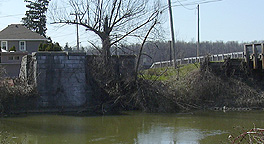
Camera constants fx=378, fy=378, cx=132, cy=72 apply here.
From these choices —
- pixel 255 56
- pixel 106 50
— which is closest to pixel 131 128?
pixel 106 50

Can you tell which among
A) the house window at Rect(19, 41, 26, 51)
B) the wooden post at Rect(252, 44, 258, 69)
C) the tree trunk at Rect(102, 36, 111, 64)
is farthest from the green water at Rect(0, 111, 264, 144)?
the house window at Rect(19, 41, 26, 51)

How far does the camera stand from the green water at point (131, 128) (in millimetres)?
13156

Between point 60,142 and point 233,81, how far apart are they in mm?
13757

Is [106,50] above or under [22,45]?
under

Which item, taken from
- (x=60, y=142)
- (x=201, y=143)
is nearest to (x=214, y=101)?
(x=201, y=143)

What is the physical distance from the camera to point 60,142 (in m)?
12.6

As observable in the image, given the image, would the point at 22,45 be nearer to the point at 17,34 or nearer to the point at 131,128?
the point at 17,34

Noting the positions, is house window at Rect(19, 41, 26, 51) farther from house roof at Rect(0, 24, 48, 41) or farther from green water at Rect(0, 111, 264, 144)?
green water at Rect(0, 111, 264, 144)

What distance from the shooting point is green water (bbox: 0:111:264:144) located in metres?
13.2

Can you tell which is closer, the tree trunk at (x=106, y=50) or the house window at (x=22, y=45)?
the tree trunk at (x=106, y=50)

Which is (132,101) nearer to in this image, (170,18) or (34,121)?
(34,121)

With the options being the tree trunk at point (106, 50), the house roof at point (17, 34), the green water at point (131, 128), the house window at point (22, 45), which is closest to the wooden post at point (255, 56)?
the green water at point (131, 128)

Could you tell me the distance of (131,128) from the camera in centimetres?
1570

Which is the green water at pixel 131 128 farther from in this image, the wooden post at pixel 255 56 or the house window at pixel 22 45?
the house window at pixel 22 45
